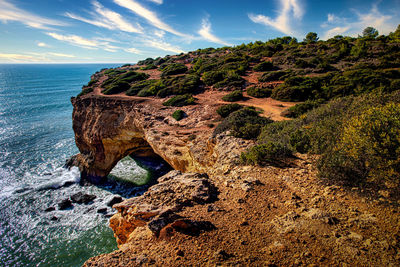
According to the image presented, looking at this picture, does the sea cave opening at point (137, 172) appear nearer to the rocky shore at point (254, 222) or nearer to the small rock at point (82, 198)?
the small rock at point (82, 198)

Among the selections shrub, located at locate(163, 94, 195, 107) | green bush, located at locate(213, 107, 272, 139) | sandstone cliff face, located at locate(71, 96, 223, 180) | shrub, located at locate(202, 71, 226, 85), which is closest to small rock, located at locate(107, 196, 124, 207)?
sandstone cliff face, located at locate(71, 96, 223, 180)

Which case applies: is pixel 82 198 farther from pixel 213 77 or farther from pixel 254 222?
pixel 213 77

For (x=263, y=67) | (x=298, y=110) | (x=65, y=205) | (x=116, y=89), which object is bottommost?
(x=65, y=205)

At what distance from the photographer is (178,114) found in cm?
1680

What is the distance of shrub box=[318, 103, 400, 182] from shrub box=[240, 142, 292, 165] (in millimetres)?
2029

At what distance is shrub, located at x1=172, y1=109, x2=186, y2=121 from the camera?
16594 mm

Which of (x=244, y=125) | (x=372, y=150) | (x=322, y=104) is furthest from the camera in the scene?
(x=322, y=104)

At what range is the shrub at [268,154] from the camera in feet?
25.1

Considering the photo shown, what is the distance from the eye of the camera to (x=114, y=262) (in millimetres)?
4094

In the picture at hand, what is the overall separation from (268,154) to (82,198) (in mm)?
19798

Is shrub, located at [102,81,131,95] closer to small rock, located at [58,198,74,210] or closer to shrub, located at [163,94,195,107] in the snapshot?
shrub, located at [163,94,195,107]

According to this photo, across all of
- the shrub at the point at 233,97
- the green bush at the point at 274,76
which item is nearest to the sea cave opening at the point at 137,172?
the shrub at the point at 233,97

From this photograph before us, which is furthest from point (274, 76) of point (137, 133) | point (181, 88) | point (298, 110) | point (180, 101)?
point (137, 133)

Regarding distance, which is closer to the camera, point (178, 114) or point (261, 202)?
point (261, 202)
